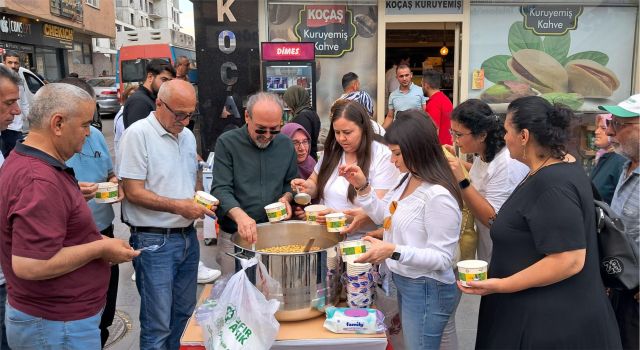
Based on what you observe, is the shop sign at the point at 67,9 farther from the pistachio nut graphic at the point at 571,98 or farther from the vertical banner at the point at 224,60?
the pistachio nut graphic at the point at 571,98

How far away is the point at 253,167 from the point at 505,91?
612cm

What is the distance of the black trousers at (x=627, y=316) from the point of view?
2.37 meters

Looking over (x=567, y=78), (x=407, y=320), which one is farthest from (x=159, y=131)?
(x=567, y=78)

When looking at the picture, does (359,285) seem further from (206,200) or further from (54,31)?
(54,31)

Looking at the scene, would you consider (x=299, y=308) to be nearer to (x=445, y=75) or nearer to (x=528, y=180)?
(x=528, y=180)

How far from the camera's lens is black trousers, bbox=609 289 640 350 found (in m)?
2.37

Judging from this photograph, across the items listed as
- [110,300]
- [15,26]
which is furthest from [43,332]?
[15,26]

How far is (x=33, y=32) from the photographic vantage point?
21.5m

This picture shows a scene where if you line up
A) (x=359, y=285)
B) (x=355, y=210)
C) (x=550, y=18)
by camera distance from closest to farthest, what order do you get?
(x=359, y=285)
(x=355, y=210)
(x=550, y=18)

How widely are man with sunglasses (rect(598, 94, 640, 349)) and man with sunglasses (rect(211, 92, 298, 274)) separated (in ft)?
5.29

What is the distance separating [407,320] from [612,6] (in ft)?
24.6

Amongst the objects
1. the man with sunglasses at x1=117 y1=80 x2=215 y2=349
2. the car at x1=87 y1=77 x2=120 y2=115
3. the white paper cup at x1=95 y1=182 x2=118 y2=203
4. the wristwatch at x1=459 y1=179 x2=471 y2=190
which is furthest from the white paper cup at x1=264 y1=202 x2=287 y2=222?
the car at x1=87 y1=77 x2=120 y2=115

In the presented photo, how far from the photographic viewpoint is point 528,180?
2.00m

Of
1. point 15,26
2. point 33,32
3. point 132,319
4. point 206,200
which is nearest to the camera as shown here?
point 206,200
